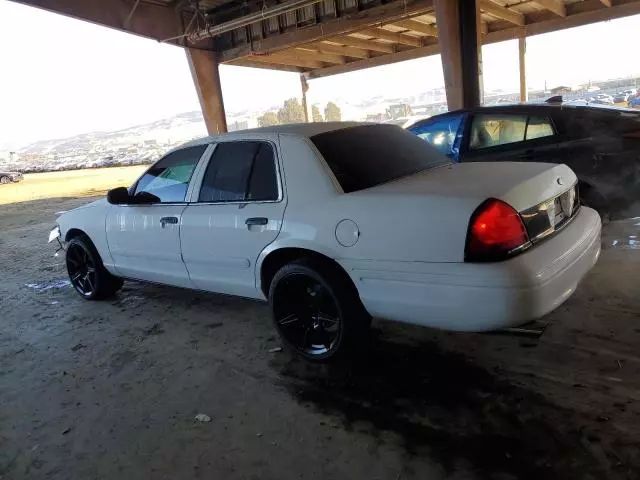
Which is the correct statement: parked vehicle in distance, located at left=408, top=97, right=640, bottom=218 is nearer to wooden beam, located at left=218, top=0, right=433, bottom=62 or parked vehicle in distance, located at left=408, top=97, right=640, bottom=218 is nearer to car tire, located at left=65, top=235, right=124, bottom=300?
car tire, located at left=65, top=235, right=124, bottom=300

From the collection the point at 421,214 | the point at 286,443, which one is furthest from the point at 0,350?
the point at 421,214

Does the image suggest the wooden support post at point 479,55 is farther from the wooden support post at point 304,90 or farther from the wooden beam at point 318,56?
the wooden support post at point 304,90

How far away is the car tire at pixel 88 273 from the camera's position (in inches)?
192

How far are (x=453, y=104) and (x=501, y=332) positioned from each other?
7270 mm

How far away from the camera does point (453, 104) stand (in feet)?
29.6

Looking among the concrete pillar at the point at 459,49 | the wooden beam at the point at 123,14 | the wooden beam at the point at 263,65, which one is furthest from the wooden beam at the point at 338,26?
the wooden beam at the point at 123,14

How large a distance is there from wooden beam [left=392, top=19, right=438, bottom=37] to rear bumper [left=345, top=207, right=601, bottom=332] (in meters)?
10.8

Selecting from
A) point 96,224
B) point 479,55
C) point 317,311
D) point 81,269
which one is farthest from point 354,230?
point 479,55

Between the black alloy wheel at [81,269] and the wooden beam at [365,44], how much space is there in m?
9.86

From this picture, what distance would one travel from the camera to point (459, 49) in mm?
8773

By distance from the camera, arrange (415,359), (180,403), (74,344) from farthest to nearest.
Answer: (74,344)
(415,359)
(180,403)

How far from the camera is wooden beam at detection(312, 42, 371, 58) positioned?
14046 mm

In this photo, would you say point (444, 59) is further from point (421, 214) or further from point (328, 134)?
point (421, 214)

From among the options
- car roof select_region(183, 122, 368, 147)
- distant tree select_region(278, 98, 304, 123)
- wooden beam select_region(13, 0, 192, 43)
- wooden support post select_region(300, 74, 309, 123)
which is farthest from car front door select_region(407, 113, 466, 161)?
distant tree select_region(278, 98, 304, 123)
